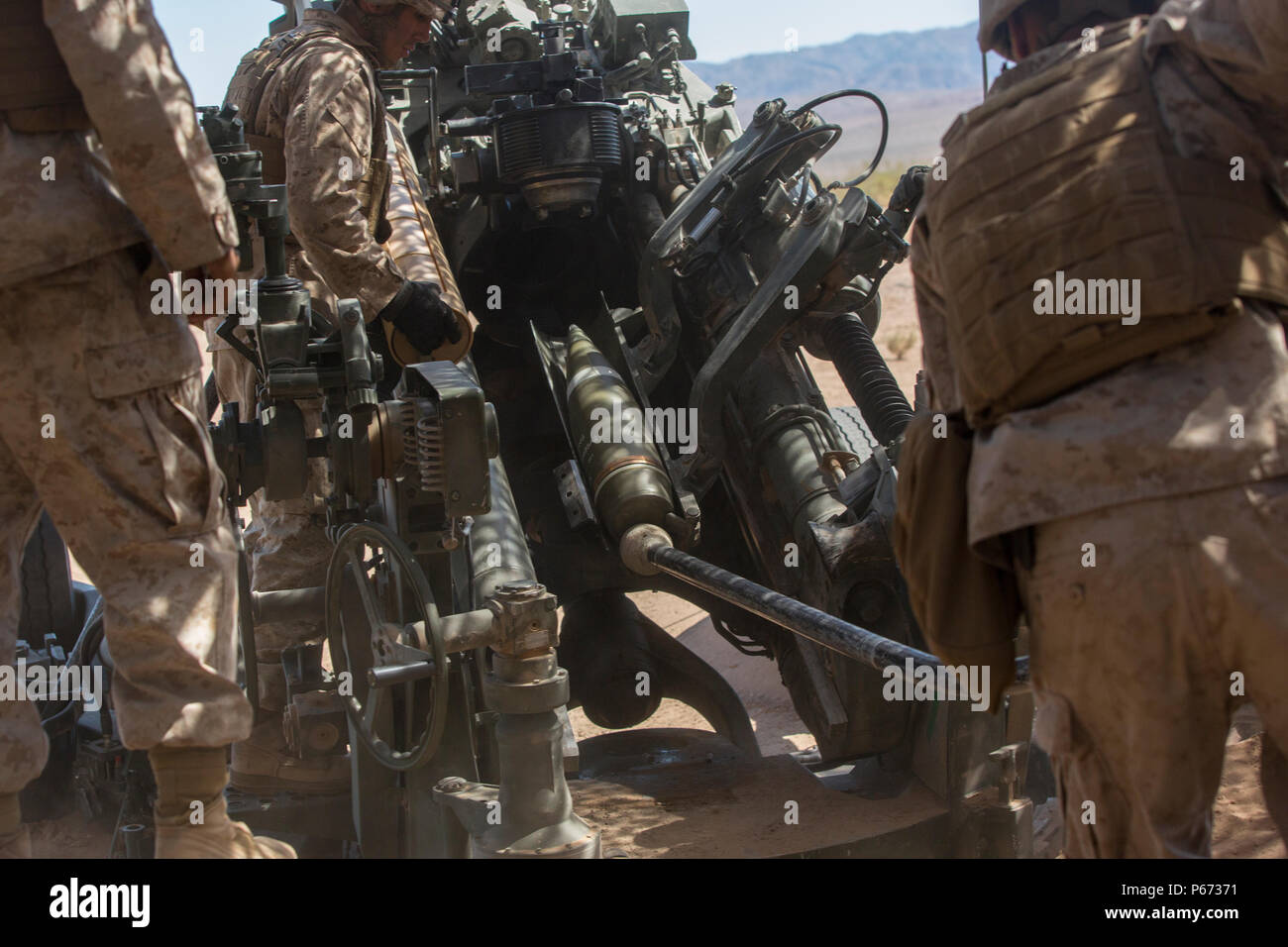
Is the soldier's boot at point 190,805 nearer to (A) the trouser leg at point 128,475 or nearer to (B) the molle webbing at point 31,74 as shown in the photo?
(A) the trouser leg at point 128,475

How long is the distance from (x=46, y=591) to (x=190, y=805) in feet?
10.3

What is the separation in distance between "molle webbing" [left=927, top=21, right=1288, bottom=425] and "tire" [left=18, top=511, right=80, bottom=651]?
424cm

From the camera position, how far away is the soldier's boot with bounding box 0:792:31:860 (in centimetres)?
301

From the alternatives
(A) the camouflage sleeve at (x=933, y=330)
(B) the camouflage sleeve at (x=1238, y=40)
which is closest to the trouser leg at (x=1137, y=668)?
(A) the camouflage sleeve at (x=933, y=330)

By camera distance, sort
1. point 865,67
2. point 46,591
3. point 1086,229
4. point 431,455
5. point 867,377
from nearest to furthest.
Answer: point 1086,229, point 431,455, point 46,591, point 867,377, point 865,67

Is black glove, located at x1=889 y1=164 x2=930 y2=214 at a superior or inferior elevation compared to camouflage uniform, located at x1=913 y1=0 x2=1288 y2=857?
superior

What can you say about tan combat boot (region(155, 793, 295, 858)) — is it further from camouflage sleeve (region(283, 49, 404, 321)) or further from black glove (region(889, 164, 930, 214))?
black glove (region(889, 164, 930, 214))

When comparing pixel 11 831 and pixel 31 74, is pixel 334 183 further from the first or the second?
pixel 11 831

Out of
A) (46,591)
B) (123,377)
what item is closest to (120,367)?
(123,377)

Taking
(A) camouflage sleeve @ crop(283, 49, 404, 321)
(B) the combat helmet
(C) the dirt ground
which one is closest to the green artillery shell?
(C) the dirt ground

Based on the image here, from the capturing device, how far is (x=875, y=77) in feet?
411

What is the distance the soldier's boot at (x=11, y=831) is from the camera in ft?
9.89

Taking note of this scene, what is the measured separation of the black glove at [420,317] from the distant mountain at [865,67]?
344 feet

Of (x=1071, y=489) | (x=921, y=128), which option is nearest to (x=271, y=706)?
(x=1071, y=489)
